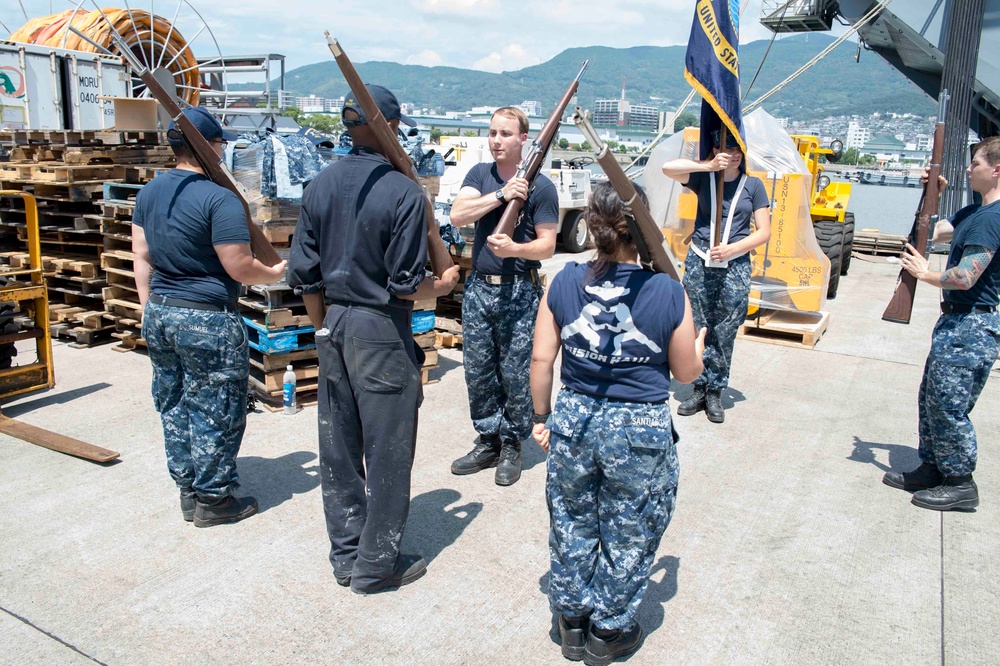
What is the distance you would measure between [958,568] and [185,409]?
4032 mm

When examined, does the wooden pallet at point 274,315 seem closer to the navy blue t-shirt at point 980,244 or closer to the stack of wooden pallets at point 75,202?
the stack of wooden pallets at point 75,202

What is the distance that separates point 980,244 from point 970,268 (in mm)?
132

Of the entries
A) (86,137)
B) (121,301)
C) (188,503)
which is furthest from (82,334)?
(188,503)

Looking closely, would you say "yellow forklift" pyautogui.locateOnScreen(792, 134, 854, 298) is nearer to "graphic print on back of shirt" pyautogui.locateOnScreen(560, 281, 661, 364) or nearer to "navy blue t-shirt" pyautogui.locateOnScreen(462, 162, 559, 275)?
"navy blue t-shirt" pyautogui.locateOnScreen(462, 162, 559, 275)

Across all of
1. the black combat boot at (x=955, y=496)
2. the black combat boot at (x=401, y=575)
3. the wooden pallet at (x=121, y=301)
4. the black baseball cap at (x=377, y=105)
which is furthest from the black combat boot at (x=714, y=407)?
the wooden pallet at (x=121, y=301)

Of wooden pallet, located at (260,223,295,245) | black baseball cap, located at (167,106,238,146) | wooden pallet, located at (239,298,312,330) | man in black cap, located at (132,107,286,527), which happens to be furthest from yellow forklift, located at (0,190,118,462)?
black baseball cap, located at (167,106,238,146)

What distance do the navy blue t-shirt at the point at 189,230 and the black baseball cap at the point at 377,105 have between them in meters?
0.90

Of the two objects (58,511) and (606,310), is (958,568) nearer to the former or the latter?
(606,310)

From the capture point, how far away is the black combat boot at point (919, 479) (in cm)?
447

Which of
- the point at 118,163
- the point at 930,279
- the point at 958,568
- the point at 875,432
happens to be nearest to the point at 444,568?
the point at 958,568

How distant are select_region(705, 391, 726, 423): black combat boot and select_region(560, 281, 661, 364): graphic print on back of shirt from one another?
3348 millimetres

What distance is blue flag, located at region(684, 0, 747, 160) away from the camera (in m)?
4.57

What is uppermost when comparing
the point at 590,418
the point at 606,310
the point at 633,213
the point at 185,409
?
the point at 633,213

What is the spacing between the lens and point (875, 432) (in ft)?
18.2
